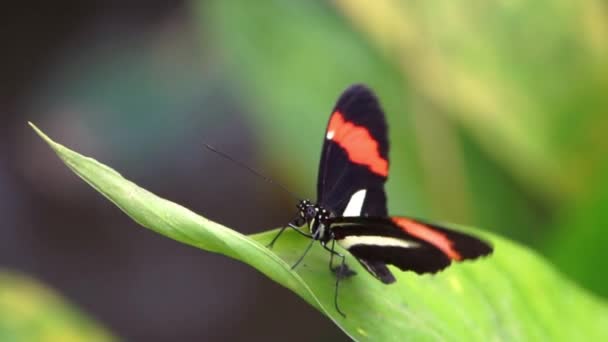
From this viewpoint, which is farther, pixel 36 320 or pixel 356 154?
pixel 36 320

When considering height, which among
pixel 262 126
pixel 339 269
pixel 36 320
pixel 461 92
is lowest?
pixel 36 320

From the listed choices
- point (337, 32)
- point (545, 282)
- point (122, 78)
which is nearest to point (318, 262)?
point (545, 282)

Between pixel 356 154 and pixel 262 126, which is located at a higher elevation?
pixel 356 154

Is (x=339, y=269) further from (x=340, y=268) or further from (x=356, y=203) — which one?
(x=356, y=203)

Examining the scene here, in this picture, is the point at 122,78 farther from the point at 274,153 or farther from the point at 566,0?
the point at 566,0

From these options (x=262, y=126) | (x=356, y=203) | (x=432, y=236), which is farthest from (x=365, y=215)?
(x=262, y=126)

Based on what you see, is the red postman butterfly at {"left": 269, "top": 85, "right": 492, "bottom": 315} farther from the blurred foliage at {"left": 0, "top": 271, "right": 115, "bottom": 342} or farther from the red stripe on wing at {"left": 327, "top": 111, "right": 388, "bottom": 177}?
the blurred foliage at {"left": 0, "top": 271, "right": 115, "bottom": 342}
